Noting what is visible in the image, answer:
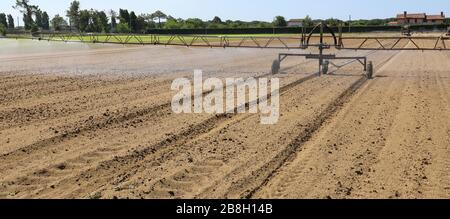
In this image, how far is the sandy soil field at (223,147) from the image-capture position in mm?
5410

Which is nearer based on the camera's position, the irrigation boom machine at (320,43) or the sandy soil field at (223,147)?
the sandy soil field at (223,147)

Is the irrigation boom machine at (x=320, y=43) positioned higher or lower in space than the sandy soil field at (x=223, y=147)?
Answer: higher

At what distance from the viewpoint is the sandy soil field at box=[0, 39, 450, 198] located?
5410 mm

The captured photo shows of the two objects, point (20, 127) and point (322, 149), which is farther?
point (20, 127)

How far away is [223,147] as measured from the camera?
708cm

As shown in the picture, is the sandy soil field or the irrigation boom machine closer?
the sandy soil field

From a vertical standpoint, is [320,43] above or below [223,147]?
above

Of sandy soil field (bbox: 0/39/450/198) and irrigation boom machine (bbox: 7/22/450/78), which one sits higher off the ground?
irrigation boom machine (bbox: 7/22/450/78)
